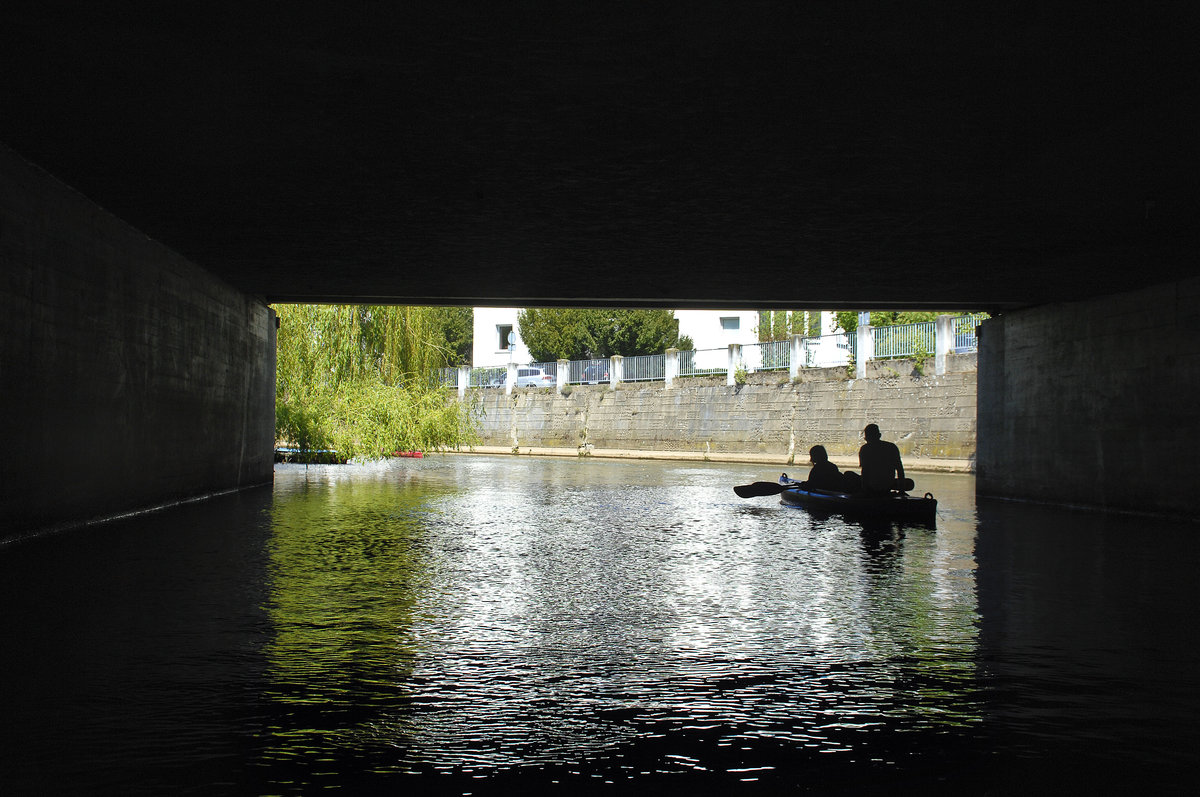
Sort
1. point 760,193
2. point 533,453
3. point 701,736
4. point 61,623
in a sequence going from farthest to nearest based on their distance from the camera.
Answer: point 533,453 < point 760,193 < point 61,623 < point 701,736

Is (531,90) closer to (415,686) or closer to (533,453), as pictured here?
(415,686)

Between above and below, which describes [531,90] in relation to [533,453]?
above

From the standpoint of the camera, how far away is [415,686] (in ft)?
16.5

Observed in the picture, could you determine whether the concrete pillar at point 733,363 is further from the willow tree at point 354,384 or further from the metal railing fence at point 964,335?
the willow tree at point 354,384

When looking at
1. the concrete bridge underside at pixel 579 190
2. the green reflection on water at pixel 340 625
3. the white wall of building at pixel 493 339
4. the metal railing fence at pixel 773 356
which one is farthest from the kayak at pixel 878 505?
the white wall of building at pixel 493 339

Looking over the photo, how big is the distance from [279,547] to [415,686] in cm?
589

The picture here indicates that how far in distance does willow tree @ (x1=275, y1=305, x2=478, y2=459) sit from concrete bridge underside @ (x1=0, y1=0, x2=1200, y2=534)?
24.0 ft

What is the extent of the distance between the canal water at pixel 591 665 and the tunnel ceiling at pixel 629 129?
3.38 meters

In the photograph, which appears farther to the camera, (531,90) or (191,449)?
(191,449)

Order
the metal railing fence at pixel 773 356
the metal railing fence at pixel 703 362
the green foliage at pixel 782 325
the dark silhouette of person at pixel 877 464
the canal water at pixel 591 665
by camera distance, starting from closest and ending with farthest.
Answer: the canal water at pixel 591 665 → the dark silhouette of person at pixel 877 464 → the metal railing fence at pixel 773 356 → the metal railing fence at pixel 703 362 → the green foliage at pixel 782 325

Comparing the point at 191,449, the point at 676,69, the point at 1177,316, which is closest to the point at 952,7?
the point at 676,69

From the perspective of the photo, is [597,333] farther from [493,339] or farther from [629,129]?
[629,129]

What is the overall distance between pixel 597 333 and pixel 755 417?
22.7m

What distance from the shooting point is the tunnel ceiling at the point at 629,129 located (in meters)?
6.20
